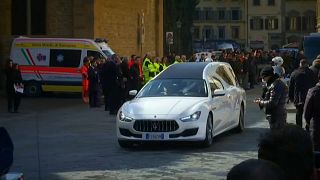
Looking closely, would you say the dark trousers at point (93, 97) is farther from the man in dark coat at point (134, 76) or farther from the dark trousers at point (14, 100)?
the dark trousers at point (14, 100)

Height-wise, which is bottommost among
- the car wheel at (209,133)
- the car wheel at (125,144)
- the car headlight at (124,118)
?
the car wheel at (125,144)

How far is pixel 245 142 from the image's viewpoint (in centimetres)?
1484

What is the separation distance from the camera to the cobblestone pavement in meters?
11.1

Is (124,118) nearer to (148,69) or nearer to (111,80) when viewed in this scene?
(111,80)

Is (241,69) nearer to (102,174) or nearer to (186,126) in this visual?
(186,126)

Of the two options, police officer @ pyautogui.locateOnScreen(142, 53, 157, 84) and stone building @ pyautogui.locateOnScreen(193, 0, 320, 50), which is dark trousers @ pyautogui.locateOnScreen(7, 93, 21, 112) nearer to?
police officer @ pyautogui.locateOnScreen(142, 53, 157, 84)

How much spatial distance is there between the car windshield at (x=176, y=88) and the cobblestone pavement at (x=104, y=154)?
42.5 inches

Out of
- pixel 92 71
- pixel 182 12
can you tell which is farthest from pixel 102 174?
pixel 182 12

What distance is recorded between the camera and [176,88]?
14992 mm

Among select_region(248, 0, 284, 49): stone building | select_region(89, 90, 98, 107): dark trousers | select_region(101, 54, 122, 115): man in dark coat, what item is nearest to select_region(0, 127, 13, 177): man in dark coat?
select_region(101, 54, 122, 115): man in dark coat

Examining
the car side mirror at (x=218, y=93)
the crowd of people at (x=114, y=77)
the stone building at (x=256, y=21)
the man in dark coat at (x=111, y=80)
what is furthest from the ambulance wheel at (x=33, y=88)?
the stone building at (x=256, y=21)

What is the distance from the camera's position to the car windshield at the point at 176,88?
581 inches

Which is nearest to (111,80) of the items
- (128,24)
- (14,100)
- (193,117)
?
(14,100)

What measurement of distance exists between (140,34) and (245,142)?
2812cm
